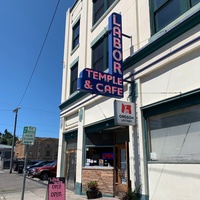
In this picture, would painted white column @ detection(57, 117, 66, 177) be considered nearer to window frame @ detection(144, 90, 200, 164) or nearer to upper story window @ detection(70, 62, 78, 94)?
upper story window @ detection(70, 62, 78, 94)

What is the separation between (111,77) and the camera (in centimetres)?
860

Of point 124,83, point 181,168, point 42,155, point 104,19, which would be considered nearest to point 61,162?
point 124,83

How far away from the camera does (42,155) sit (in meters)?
57.5

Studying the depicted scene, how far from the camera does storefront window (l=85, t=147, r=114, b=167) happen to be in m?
11.2

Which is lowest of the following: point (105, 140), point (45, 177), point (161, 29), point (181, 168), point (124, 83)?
point (45, 177)

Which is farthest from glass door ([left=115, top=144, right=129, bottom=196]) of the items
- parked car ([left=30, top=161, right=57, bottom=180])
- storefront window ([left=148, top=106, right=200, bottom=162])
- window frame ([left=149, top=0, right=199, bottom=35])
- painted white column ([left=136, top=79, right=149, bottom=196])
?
parked car ([left=30, top=161, right=57, bottom=180])

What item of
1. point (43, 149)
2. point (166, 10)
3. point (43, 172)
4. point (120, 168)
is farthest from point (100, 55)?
point (43, 149)

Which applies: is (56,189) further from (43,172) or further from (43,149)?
(43,149)

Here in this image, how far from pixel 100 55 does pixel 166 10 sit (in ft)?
15.5

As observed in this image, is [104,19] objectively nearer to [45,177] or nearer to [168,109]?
[168,109]

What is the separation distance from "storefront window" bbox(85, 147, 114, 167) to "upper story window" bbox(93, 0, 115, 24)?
7.30 meters

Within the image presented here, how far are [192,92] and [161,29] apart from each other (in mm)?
2937

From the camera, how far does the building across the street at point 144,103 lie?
671 cm

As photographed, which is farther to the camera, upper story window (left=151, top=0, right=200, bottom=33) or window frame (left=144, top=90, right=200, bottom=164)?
upper story window (left=151, top=0, right=200, bottom=33)
